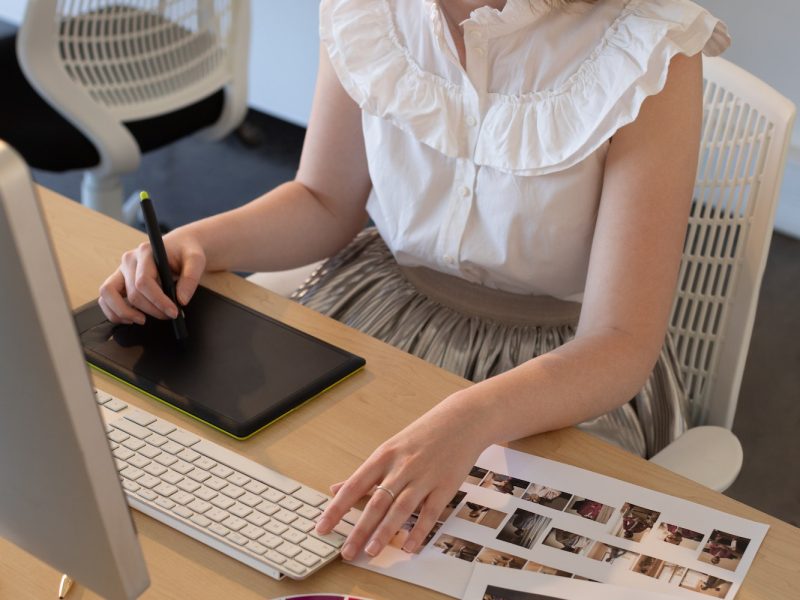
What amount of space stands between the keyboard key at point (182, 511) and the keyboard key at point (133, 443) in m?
0.09

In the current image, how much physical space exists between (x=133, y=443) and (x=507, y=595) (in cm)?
36

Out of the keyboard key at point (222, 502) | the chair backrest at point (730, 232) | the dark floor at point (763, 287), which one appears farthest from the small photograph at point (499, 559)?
the dark floor at point (763, 287)

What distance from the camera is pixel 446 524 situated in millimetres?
907

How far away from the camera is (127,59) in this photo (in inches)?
87.4

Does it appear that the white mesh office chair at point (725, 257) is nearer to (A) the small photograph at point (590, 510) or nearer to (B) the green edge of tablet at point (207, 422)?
(A) the small photograph at point (590, 510)

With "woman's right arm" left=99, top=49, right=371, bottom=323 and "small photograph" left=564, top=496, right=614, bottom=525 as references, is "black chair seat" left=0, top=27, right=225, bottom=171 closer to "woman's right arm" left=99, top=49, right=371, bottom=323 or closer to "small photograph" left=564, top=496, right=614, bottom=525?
"woman's right arm" left=99, top=49, right=371, bottom=323

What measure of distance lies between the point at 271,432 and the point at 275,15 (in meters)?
2.47

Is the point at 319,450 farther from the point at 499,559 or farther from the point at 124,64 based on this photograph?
the point at 124,64

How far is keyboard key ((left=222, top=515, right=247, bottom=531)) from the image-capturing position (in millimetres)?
873

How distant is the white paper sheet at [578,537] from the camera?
2.81 ft

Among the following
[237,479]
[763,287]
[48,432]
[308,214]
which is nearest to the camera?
[48,432]

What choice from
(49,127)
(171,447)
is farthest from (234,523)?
(49,127)

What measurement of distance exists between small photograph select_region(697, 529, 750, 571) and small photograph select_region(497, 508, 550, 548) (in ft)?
0.43

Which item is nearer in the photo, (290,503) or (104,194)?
(290,503)
